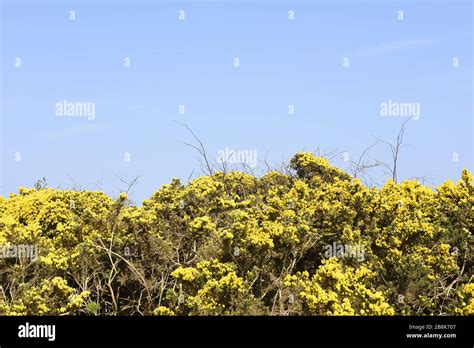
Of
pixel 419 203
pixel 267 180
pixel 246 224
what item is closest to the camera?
pixel 246 224

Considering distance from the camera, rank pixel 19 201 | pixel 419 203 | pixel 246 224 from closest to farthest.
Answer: pixel 246 224
pixel 419 203
pixel 19 201

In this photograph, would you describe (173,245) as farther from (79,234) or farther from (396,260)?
(396,260)

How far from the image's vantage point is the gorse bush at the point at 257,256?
6879 mm

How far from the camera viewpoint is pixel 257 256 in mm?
7324

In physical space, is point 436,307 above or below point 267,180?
below

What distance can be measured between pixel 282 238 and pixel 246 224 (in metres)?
0.46

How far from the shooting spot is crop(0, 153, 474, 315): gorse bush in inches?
271

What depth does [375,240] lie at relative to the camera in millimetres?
8172

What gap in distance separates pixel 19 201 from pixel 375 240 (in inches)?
248

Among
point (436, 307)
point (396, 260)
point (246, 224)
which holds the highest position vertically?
point (246, 224)
